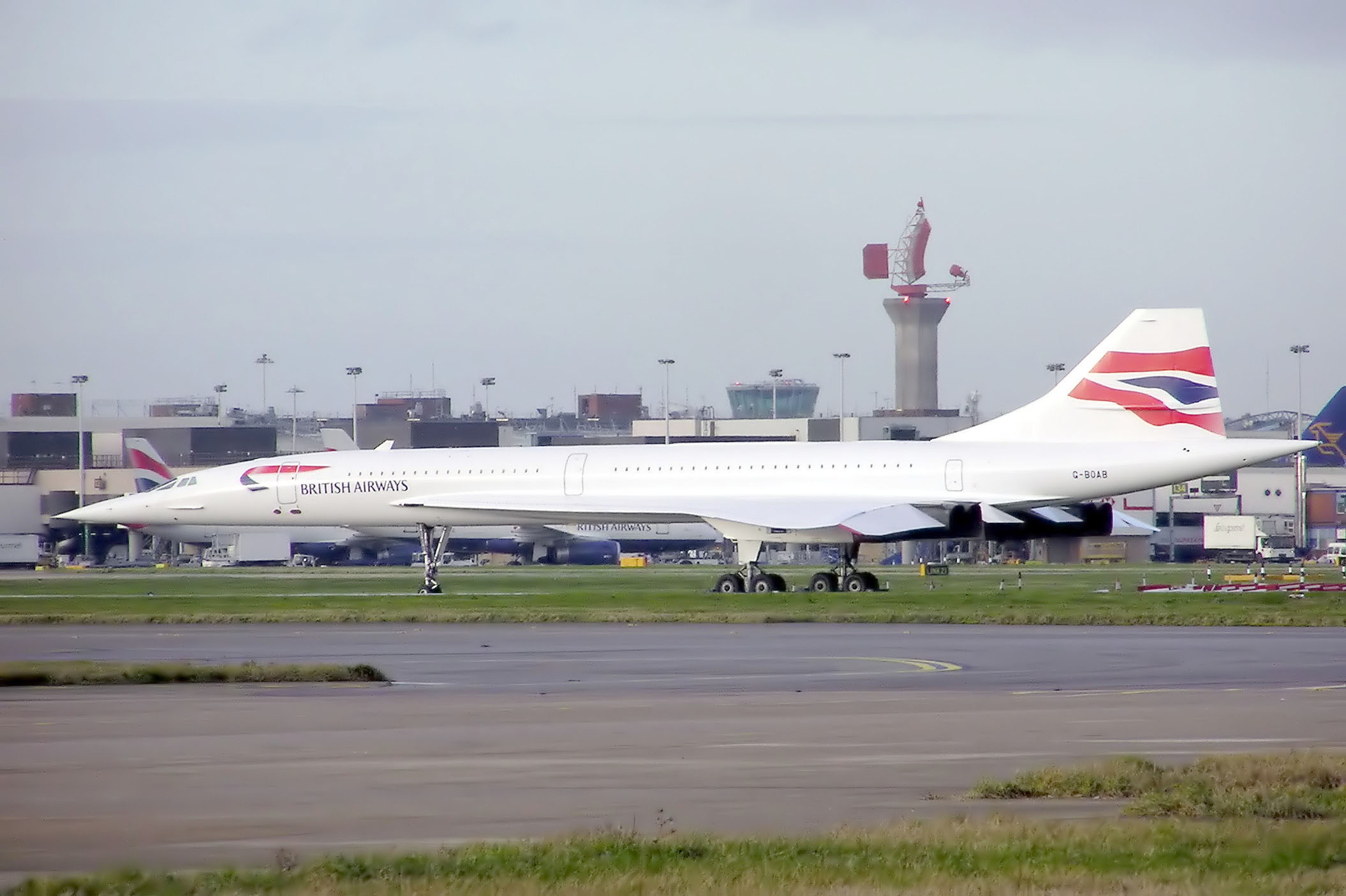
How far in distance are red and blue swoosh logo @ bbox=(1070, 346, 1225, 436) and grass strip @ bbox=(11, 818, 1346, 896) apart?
3154cm

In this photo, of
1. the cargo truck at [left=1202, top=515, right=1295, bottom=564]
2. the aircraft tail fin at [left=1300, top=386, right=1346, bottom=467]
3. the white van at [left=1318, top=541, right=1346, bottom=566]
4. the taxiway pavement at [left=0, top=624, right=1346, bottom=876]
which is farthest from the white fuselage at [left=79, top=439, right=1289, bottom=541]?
the aircraft tail fin at [left=1300, top=386, right=1346, bottom=467]

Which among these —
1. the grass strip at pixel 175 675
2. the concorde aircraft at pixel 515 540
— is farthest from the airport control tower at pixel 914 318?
the grass strip at pixel 175 675

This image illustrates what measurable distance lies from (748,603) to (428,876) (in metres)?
26.4

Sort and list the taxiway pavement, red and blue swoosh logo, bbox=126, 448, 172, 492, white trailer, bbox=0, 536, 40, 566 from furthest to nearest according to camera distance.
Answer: white trailer, bbox=0, 536, 40, 566 < red and blue swoosh logo, bbox=126, 448, 172, 492 < the taxiway pavement

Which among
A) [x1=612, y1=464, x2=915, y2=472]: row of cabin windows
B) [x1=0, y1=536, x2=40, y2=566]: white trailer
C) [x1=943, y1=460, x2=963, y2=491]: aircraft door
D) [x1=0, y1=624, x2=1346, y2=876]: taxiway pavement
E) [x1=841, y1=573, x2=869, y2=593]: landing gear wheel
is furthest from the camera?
[x1=0, y1=536, x2=40, y2=566]: white trailer

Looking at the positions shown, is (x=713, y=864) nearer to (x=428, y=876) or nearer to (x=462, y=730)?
(x=428, y=876)

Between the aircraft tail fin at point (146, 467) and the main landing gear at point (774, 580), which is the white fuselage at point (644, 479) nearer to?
the main landing gear at point (774, 580)

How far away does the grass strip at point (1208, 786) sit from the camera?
9.41 m

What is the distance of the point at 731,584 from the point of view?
131 feet

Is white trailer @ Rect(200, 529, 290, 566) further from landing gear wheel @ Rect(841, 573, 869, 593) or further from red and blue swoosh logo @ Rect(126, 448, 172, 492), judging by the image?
landing gear wheel @ Rect(841, 573, 869, 593)

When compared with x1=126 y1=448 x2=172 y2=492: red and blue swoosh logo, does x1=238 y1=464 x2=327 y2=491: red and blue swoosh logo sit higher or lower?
lower

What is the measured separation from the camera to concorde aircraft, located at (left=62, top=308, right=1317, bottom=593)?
127ft

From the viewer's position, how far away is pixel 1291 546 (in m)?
90.3

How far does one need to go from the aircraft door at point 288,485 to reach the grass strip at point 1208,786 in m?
37.8
